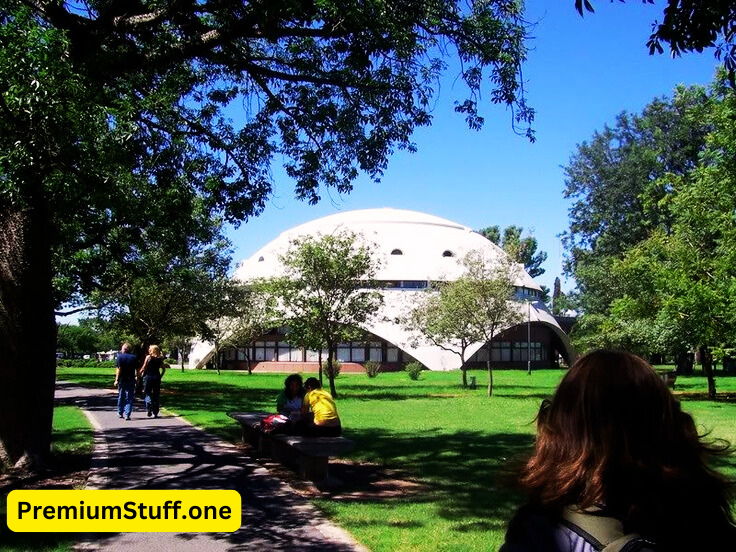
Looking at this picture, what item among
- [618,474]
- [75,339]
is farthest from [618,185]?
[75,339]

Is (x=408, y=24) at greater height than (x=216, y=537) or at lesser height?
greater

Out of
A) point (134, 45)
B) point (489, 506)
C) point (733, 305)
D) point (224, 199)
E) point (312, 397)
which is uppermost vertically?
point (134, 45)

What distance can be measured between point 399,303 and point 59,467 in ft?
160

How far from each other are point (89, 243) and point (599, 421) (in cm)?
1713

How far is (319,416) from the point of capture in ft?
28.9

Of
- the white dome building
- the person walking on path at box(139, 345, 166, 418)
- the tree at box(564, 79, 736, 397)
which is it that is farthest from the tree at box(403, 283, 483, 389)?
the white dome building

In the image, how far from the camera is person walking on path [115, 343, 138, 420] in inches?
573

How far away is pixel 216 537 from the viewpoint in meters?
5.95

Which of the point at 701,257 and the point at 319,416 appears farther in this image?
the point at 701,257

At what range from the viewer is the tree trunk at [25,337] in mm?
8320

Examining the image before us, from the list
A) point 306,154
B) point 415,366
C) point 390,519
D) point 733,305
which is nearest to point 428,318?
point 415,366

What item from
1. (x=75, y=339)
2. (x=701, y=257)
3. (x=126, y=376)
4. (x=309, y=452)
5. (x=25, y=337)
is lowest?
(x=309, y=452)

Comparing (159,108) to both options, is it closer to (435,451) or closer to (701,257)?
(435,451)

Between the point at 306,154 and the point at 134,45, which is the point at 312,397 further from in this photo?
the point at 134,45
